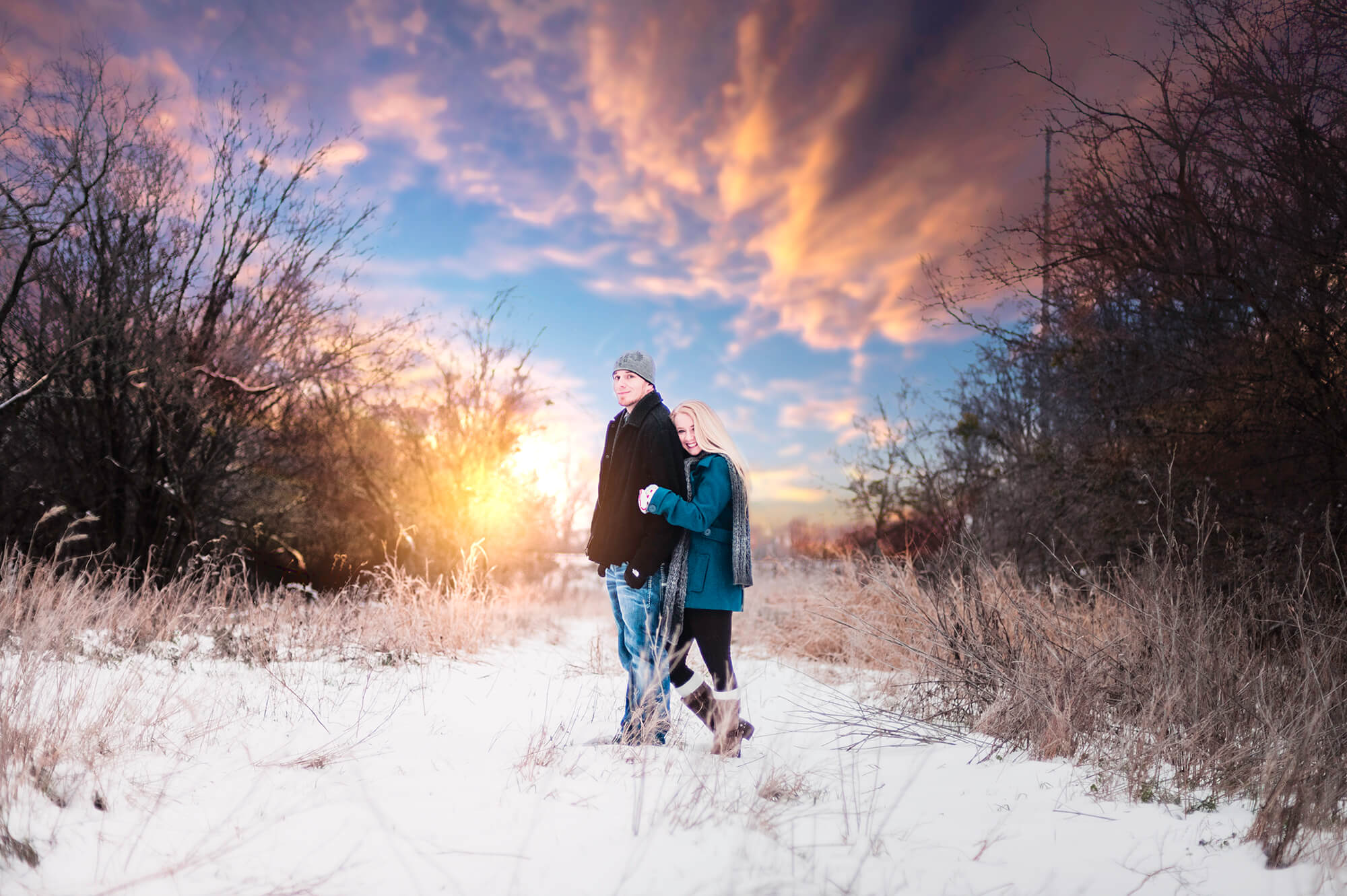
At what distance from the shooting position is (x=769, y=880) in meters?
2.66

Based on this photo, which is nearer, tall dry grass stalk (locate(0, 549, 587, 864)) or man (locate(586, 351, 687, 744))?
tall dry grass stalk (locate(0, 549, 587, 864))

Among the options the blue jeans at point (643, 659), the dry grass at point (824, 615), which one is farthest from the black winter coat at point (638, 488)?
the dry grass at point (824, 615)

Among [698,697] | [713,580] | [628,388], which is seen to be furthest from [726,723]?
[628,388]

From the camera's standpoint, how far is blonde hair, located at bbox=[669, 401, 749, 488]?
13.1 feet

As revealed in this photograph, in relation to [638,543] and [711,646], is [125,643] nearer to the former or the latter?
[638,543]

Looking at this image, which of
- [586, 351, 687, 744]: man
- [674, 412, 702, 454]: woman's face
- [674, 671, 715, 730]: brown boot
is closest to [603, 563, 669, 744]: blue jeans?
[586, 351, 687, 744]: man

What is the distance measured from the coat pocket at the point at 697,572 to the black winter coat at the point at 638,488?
5.5 inches

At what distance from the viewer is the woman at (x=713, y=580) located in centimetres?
387

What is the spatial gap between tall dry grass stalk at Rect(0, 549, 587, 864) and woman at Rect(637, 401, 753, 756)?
2.60m

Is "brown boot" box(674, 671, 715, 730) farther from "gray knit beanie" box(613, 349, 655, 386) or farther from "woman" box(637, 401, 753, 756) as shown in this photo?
"gray knit beanie" box(613, 349, 655, 386)

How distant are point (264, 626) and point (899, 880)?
567cm

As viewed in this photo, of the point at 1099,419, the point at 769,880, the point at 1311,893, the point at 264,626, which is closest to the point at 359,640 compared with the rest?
the point at 264,626

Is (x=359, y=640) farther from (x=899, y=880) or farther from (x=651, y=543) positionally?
(x=899, y=880)

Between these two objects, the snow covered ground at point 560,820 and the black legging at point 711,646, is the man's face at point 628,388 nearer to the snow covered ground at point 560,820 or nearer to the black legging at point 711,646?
the black legging at point 711,646
